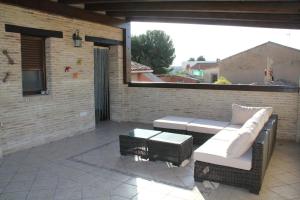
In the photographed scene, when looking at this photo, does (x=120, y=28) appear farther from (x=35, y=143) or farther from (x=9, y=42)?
(x=35, y=143)

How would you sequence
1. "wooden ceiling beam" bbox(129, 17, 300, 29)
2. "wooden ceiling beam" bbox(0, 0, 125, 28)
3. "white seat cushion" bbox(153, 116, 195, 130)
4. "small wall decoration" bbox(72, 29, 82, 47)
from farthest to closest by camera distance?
"wooden ceiling beam" bbox(129, 17, 300, 29)
"small wall decoration" bbox(72, 29, 82, 47)
"white seat cushion" bbox(153, 116, 195, 130)
"wooden ceiling beam" bbox(0, 0, 125, 28)

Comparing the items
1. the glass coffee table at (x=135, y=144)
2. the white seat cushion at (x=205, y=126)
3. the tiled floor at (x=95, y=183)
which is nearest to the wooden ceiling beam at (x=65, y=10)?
the tiled floor at (x=95, y=183)

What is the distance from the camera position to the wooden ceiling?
566 cm

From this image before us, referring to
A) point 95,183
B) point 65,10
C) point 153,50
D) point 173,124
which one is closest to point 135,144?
point 95,183

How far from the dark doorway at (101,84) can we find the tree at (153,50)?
1963cm

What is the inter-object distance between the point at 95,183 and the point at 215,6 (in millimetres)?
4358

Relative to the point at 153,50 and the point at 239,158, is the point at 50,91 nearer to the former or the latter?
the point at 239,158

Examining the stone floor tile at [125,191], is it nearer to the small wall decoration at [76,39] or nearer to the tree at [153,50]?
the small wall decoration at [76,39]

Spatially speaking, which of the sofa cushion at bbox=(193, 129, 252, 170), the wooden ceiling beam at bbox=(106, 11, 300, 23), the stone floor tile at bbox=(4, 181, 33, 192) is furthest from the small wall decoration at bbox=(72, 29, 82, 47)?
the sofa cushion at bbox=(193, 129, 252, 170)

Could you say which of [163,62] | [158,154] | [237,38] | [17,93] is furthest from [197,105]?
[237,38]

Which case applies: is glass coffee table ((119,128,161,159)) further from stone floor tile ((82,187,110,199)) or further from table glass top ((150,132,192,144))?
stone floor tile ((82,187,110,199))

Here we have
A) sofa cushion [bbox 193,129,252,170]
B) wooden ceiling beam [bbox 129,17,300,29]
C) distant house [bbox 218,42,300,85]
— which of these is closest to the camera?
sofa cushion [bbox 193,129,252,170]

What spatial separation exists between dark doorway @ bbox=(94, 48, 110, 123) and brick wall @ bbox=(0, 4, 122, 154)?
0.72 meters

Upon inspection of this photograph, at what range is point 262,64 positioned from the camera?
25375 millimetres
